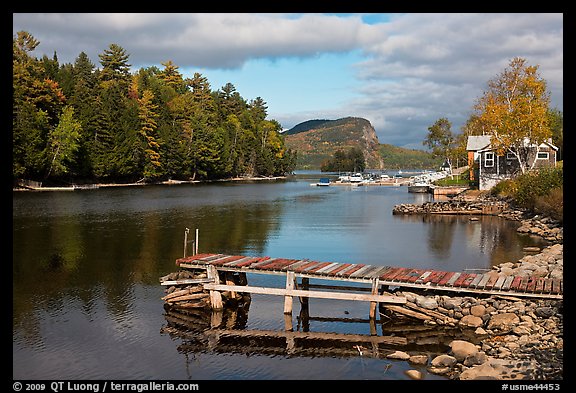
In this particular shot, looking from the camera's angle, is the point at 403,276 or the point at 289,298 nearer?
the point at 403,276

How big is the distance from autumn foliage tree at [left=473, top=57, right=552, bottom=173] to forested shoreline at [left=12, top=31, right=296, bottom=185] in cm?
4609

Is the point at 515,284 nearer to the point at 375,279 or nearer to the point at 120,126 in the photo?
the point at 375,279

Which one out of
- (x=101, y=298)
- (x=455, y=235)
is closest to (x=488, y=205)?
(x=455, y=235)

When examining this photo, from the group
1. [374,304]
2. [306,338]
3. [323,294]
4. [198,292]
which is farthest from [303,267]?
[198,292]

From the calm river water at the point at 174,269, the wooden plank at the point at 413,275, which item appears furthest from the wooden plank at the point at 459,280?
the calm river water at the point at 174,269

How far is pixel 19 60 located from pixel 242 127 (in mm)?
55756

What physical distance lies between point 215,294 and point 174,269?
595cm

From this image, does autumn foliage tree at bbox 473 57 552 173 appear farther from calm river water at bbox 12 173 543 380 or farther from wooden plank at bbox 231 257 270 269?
wooden plank at bbox 231 257 270 269

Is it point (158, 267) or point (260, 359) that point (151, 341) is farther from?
point (158, 267)

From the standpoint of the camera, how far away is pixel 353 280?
53.7 ft

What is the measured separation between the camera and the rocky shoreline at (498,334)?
1115cm

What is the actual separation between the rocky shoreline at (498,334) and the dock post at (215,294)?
17.7ft

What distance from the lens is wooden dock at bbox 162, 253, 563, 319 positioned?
15.5 metres

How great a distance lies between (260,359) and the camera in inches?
518
